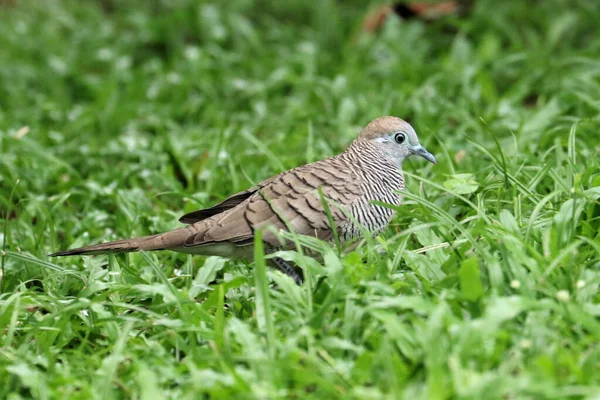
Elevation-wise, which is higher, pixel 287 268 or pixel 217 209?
pixel 217 209

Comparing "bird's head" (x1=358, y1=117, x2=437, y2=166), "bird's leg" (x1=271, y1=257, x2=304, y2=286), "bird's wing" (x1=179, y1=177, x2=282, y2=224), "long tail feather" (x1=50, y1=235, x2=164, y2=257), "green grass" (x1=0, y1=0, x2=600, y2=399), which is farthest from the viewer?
"bird's head" (x1=358, y1=117, x2=437, y2=166)

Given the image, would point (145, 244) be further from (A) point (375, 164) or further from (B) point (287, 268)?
(A) point (375, 164)

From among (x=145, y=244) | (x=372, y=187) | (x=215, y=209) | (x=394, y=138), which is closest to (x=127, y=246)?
(x=145, y=244)

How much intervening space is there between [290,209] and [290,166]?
4.44 feet

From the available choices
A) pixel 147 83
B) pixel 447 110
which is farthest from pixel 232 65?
pixel 447 110

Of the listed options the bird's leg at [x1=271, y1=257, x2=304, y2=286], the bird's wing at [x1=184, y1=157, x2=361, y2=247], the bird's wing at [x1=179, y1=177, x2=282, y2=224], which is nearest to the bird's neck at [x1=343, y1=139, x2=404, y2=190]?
the bird's wing at [x1=184, y1=157, x2=361, y2=247]

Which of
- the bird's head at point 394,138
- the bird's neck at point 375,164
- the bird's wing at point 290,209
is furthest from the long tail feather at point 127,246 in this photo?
the bird's head at point 394,138

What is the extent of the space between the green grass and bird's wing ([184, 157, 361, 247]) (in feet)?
0.69

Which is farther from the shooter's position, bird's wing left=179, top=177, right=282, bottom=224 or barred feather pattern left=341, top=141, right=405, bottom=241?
bird's wing left=179, top=177, right=282, bottom=224

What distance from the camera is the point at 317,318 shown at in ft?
10.2

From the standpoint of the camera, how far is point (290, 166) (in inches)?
208

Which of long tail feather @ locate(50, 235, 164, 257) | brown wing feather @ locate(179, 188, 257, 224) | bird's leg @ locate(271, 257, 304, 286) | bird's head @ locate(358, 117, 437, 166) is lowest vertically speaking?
bird's leg @ locate(271, 257, 304, 286)

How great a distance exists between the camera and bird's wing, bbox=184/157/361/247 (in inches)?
152

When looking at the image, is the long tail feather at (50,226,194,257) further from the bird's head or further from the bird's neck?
the bird's head
